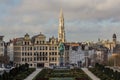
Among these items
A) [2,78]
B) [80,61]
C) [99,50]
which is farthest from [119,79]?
[99,50]

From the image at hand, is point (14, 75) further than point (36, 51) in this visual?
No

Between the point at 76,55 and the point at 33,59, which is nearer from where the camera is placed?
the point at 33,59

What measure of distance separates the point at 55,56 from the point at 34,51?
5.82 m

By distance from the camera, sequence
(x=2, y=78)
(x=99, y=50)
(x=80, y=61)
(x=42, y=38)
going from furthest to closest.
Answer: (x=99, y=50) < (x=80, y=61) < (x=42, y=38) < (x=2, y=78)

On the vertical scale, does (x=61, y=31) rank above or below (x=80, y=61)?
above

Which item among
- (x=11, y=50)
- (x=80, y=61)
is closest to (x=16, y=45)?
(x=11, y=50)

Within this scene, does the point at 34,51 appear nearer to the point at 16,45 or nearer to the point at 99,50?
the point at 16,45

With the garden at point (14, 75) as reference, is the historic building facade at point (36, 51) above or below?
above

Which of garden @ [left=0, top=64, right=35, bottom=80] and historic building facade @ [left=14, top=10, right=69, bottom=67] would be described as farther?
historic building facade @ [left=14, top=10, right=69, bottom=67]

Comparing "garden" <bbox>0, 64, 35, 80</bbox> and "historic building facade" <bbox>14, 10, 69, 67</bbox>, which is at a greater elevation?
"historic building facade" <bbox>14, 10, 69, 67</bbox>

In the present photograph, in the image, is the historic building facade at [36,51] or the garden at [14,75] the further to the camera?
the historic building facade at [36,51]

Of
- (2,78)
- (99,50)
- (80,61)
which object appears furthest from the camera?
(99,50)

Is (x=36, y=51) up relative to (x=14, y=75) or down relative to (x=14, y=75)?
up

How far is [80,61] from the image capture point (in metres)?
145
